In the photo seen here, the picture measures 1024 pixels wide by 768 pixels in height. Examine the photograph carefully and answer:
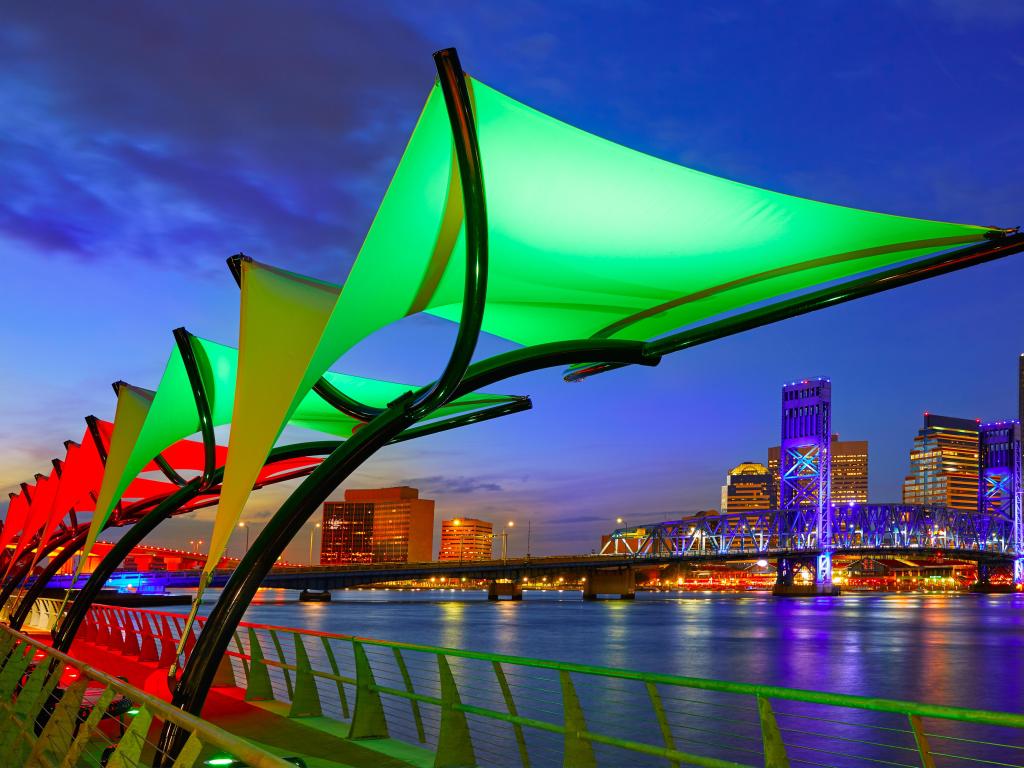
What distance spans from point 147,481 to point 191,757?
37002mm

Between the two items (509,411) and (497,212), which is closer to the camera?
(497,212)

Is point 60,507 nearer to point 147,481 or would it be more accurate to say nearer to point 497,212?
point 147,481

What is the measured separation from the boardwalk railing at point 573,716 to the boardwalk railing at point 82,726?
2309 millimetres

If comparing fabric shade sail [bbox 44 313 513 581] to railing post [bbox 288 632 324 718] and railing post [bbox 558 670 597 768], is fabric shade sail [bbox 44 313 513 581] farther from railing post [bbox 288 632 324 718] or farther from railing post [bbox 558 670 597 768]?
railing post [bbox 558 670 597 768]

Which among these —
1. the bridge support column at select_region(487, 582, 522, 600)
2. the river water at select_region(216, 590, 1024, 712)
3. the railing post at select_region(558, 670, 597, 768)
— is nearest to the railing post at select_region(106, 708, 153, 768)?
the railing post at select_region(558, 670, 597, 768)

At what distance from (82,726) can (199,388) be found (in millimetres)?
12106

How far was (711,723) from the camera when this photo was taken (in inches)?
952

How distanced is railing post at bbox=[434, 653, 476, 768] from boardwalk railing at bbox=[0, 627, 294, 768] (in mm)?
2149

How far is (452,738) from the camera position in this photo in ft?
32.3

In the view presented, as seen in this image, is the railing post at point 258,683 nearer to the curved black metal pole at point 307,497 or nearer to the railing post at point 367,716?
the curved black metal pole at point 307,497

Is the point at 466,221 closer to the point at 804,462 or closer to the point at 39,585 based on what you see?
the point at 39,585

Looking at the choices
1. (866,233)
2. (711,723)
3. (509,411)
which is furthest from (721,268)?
(711,723)

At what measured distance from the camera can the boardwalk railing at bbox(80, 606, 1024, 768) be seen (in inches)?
274

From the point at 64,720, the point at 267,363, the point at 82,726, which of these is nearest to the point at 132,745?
the point at 82,726
